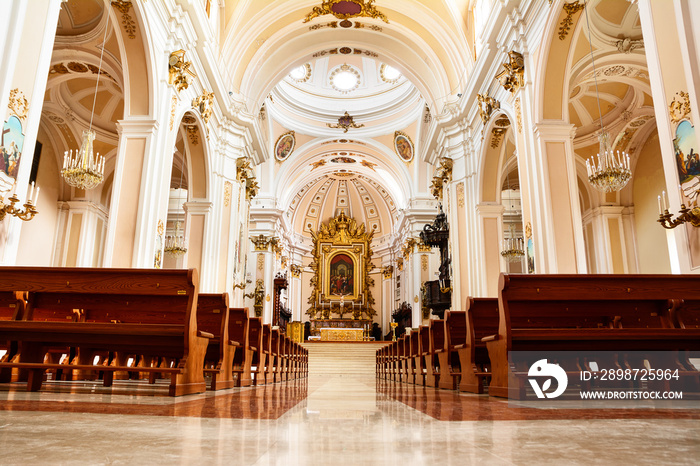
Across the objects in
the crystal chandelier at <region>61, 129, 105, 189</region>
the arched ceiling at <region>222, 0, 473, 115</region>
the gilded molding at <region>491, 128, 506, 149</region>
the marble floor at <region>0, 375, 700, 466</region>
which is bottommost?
the marble floor at <region>0, 375, 700, 466</region>

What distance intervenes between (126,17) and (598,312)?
263 inches

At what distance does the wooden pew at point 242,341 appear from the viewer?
18.0 feet

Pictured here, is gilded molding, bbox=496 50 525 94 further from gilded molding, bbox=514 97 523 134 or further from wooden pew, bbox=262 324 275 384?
wooden pew, bbox=262 324 275 384

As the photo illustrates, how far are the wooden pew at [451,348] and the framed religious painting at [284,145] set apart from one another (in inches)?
599

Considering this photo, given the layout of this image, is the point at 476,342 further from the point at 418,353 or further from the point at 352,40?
the point at 352,40

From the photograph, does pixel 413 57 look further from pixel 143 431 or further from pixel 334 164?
pixel 143 431

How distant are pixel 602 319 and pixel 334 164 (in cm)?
1922

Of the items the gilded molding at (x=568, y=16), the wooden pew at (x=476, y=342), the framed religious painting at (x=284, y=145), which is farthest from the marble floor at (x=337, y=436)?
the framed religious painting at (x=284, y=145)

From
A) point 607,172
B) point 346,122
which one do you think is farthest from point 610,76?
point 346,122

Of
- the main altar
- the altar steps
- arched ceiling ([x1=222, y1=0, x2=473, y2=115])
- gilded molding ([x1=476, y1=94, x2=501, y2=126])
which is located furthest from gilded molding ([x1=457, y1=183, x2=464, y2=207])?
Answer: the main altar

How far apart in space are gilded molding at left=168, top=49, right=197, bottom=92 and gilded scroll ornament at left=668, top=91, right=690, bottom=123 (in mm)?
6522

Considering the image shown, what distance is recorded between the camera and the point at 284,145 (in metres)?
20.2

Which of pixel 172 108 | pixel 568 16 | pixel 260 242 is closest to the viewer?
pixel 568 16

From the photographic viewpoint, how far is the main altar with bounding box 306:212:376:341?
81.7 ft
